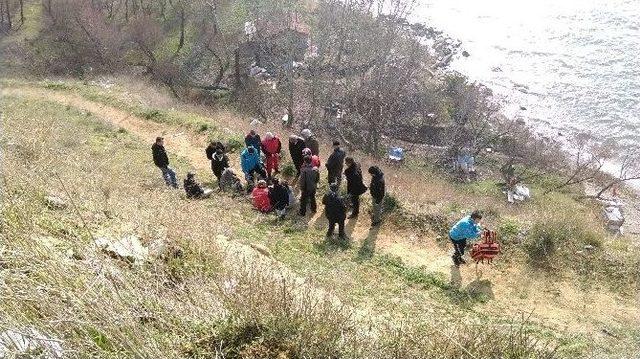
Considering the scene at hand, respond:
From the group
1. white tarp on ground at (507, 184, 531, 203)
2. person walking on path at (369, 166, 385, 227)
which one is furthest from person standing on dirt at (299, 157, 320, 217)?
white tarp on ground at (507, 184, 531, 203)

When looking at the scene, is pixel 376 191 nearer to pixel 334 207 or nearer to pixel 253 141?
pixel 334 207

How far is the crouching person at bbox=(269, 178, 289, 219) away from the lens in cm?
1152

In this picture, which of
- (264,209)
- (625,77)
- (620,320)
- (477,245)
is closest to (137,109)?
(264,209)

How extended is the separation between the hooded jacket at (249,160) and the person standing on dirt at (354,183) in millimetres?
2431

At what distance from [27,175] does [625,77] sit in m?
34.2

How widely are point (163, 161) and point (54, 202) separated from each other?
557cm

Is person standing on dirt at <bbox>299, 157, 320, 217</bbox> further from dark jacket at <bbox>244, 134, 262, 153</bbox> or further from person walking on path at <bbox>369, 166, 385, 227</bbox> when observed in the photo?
dark jacket at <bbox>244, 134, 262, 153</bbox>

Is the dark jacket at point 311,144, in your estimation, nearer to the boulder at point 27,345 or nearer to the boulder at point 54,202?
the boulder at point 54,202

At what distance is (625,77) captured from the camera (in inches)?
1294

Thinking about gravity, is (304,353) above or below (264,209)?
above

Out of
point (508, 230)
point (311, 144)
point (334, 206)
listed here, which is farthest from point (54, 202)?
point (508, 230)

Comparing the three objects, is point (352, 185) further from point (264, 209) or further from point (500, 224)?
point (500, 224)

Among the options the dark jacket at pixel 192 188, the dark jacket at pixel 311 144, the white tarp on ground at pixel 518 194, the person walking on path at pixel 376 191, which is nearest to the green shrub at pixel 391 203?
the person walking on path at pixel 376 191

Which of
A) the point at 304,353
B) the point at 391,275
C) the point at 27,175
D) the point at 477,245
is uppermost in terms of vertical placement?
the point at 27,175
